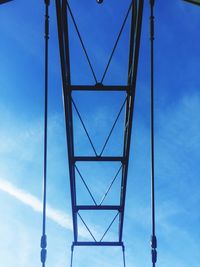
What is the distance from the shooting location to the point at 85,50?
35.9 feet

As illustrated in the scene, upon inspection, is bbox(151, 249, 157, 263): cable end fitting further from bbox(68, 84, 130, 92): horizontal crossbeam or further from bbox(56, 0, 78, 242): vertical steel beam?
bbox(68, 84, 130, 92): horizontal crossbeam

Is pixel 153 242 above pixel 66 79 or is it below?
below

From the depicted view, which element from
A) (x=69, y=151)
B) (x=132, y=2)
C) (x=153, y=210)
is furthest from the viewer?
(x=69, y=151)

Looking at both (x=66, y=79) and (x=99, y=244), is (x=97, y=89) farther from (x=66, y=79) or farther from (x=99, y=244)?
(x=99, y=244)

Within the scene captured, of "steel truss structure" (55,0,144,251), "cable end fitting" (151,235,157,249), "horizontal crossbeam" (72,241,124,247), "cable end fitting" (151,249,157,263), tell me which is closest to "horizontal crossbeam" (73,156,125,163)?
"steel truss structure" (55,0,144,251)

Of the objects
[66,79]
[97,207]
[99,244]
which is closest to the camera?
[66,79]

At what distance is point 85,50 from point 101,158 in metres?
2.84

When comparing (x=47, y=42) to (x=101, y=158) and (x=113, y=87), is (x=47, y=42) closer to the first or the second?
(x=113, y=87)

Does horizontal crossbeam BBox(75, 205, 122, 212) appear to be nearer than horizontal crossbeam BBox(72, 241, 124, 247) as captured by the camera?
Yes

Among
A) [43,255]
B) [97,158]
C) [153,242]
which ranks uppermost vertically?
[97,158]

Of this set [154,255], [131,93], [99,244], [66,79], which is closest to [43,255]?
[154,255]

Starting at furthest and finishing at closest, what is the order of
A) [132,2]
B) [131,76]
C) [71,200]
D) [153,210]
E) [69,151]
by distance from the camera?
[71,200] → [69,151] → [131,76] → [132,2] → [153,210]

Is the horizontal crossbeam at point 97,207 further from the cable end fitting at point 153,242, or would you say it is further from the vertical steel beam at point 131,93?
the cable end fitting at point 153,242

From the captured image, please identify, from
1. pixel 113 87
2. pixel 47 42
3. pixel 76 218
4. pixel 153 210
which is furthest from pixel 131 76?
pixel 76 218
